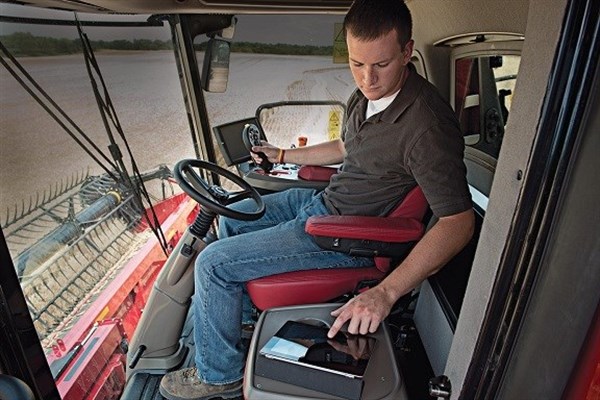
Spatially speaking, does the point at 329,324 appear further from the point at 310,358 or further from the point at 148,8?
the point at 148,8

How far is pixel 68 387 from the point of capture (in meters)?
1.47

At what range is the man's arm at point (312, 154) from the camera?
2.21 metres

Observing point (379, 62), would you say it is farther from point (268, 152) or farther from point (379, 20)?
point (268, 152)

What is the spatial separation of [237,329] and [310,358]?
441 mm

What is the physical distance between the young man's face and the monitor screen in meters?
1.25

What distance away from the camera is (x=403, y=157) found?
146 centimetres

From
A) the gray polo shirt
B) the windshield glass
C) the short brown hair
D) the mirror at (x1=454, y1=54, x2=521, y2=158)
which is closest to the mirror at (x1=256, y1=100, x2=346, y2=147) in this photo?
the windshield glass

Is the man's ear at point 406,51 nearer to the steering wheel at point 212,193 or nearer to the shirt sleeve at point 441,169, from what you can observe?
the shirt sleeve at point 441,169

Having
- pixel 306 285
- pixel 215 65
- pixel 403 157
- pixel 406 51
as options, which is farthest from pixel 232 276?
pixel 215 65

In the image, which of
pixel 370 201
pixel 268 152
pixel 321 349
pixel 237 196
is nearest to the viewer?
pixel 321 349

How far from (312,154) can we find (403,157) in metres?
0.83

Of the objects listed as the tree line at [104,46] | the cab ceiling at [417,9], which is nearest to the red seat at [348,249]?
the cab ceiling at [417,9]

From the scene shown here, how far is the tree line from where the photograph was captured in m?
1.34

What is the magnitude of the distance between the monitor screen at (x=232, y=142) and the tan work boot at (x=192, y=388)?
1337mm
